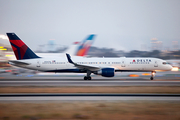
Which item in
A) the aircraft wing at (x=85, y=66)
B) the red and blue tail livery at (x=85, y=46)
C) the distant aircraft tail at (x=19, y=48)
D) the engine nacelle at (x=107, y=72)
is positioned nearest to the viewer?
the engine nacelle at (x=107, y=72)

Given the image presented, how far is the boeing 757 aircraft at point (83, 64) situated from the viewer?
26.2 metres

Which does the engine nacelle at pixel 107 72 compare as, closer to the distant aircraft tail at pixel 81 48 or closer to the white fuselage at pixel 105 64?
the white fuselage at pixel 105 64

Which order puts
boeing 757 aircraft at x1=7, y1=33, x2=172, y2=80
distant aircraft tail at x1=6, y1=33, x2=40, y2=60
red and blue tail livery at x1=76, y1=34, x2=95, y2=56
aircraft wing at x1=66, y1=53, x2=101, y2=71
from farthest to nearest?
red and blue tail livery at x1=76, y1=34, x2=95, y2=56 < distant aircraft tail at x1=6, y1=33, x2=40, y2=60 < boeing 757 aircraft at x1=7, y1=33, x2=172, y2=80 < aircraft wing at x1=66, y1=53, x2=101, y2=71

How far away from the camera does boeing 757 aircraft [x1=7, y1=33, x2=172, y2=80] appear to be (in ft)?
85.8

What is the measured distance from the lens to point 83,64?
87.2 feet

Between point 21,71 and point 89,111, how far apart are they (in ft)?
110

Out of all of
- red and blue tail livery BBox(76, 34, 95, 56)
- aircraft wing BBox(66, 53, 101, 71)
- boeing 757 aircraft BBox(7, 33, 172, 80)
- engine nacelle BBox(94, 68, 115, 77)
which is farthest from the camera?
red and blue tail livery BBox(76, 34, 95, 56)

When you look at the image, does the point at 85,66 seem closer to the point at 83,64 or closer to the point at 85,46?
the point at 83,64

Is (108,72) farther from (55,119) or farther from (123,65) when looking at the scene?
(55,119)

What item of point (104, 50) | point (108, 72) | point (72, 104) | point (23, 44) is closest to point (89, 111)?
point (72, 104)

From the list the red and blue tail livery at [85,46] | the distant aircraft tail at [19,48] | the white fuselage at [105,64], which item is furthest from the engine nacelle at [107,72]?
the red and blue tail livery at [85,46]

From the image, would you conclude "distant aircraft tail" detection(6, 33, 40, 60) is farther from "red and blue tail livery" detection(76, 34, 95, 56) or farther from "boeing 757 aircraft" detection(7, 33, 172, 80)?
"red and blue tail livery" detection(76, 34, 95, 56)

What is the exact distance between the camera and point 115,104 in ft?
35.9

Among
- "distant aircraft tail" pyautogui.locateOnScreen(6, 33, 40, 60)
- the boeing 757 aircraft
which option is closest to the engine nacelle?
the boeing 757 aircraft
